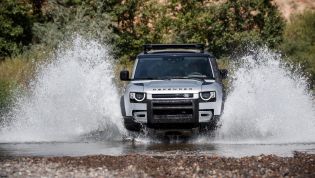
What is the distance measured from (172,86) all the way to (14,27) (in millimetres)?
42174

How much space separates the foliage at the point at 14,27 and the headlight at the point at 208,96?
39447 millimetres

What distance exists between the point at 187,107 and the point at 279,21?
45.7 meters

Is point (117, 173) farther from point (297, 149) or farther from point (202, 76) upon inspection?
point (202, 76)

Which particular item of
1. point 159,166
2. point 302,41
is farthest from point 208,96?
point 302,41

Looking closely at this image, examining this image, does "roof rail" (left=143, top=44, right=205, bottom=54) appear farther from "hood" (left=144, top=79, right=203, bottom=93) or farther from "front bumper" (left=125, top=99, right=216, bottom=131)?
"front bumper" (left=125, top=99, right=216, bottom=131)

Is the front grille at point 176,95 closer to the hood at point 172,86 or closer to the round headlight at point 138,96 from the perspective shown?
the hood at point 172,86

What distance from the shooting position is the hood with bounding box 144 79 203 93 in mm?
17094

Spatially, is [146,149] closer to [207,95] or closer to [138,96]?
[138,96]

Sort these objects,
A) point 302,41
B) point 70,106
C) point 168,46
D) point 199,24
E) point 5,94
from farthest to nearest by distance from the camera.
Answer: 1. point 302,41
2. point 199,24
3. point 5,94
4. point 70,106
5. point 168,46

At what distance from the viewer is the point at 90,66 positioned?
856 inches

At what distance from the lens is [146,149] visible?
53.2 ft

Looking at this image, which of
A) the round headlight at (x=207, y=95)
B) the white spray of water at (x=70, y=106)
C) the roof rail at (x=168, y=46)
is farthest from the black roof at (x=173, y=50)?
the round headlight at (x=207, y=95)

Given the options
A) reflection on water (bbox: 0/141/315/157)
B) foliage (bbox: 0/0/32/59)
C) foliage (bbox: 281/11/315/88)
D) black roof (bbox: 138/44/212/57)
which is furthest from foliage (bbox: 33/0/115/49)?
reflection on water (bbox: 0/141/315/157)

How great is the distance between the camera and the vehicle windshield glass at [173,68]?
18.3 m
